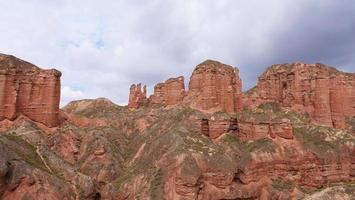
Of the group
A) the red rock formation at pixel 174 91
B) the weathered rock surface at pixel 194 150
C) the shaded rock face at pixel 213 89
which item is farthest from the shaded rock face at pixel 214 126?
the red rock formation at pixel 174 91

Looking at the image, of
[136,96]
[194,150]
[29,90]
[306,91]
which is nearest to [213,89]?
[194,150]

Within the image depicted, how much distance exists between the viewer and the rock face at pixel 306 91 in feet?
237

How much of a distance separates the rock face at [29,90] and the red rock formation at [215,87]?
83.6ft

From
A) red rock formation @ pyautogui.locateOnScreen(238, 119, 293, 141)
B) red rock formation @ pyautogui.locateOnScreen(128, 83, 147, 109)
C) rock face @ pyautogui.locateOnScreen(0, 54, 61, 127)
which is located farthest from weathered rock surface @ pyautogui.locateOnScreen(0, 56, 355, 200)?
red rock formation @ pyautogui.locateOnScreen(128, 83, 147, 109)

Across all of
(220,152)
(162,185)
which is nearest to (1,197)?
(162,185)

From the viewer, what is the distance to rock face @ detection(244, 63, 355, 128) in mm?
72125

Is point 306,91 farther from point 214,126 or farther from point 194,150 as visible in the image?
point 194,150

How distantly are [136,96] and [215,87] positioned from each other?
26545mm

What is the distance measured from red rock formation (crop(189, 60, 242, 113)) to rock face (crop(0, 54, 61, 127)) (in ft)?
83.6

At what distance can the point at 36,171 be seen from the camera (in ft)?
161

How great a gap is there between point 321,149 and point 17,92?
2053 inches

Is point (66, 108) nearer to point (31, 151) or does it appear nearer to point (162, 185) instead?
point (31, 151)

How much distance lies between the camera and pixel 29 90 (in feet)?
208

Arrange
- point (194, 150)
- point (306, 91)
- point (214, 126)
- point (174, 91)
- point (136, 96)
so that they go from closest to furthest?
point (194, 150) < point (214, 126) < point (306, 91) < point (174, 91) < point (136, 96)
